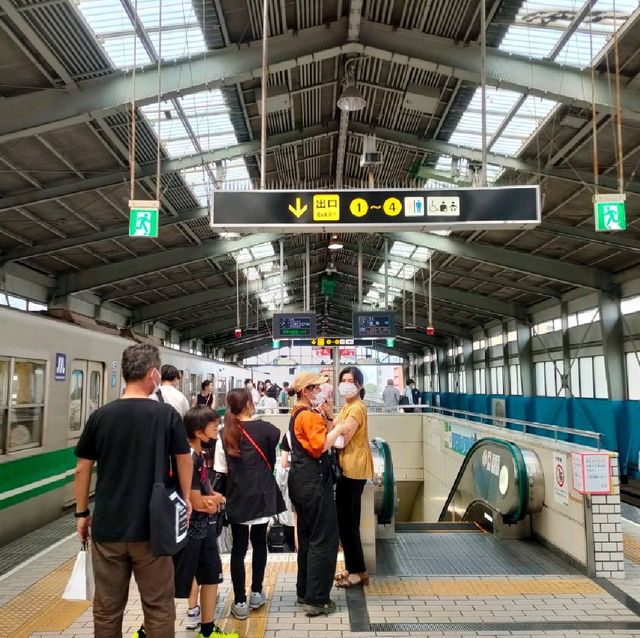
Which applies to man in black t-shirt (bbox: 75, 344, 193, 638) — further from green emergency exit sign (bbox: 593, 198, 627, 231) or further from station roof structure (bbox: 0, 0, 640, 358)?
green emergency exit sign (bbox: 593, 198, 627, 231)

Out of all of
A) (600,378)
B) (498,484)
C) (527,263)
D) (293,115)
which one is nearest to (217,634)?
(498,484)

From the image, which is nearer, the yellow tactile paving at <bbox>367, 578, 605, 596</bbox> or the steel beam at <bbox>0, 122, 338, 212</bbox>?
the yellow tactile paving at <bbox>367, 578, 605, 596</bbox>

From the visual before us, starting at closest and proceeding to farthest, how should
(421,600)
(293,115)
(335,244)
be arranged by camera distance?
(421,600) < (293,115) < (335,244)

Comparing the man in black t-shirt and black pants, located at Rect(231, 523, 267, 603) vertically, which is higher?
the man in black t-shirt

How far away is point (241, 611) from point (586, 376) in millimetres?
17477

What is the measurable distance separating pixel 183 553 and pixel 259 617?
86 cm

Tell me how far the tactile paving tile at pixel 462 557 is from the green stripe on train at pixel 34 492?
3666 millimetres

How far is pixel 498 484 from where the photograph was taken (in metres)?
6.21

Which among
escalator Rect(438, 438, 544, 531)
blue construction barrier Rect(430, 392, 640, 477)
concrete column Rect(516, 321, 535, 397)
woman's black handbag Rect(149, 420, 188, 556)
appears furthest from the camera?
concrete column Rect(516, 321, 535, 397)

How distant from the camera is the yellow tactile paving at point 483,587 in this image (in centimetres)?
437

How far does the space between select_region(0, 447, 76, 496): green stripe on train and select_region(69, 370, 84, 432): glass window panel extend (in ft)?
1.05

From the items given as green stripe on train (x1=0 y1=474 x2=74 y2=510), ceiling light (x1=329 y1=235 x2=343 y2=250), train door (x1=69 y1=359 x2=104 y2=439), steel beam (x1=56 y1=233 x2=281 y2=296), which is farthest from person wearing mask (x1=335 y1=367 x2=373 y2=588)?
ceiling light (x1=329 y1=235 x2=343 y2=250)

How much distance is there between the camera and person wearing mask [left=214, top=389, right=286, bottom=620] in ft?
12.4

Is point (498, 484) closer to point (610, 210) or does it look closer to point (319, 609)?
point (319, 609)
